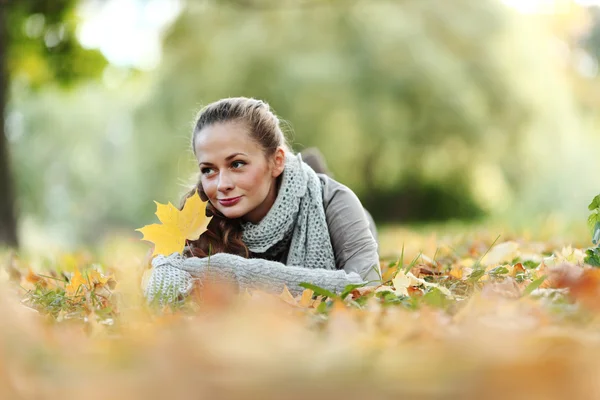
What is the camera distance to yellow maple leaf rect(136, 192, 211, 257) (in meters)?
2.15

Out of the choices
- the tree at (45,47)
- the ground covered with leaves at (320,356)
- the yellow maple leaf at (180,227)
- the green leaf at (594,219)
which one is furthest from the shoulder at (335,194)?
the tree at (45,47)

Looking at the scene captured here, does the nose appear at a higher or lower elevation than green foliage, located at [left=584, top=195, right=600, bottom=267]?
higher

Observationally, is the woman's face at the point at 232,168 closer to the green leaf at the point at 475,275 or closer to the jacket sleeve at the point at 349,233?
the jacket sleeve at the point at 349,233

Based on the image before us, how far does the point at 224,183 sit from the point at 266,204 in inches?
9.5

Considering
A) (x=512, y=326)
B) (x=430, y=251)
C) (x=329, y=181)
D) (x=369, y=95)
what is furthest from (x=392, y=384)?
(x=369, y=95)

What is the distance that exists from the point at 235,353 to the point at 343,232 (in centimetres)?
154

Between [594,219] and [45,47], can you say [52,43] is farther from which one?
[594,219]

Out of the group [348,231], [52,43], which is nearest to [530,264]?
[348,231]

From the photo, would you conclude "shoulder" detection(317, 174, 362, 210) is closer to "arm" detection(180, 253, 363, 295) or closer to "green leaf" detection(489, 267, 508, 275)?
"arm" detection(180, 253, 363, 295)

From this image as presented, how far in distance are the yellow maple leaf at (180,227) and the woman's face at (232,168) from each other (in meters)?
0.24

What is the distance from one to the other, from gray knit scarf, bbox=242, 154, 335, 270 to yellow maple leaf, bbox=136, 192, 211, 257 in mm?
334

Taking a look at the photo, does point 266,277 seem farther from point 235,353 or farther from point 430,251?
point 430,251

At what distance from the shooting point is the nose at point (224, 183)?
7.82 ft

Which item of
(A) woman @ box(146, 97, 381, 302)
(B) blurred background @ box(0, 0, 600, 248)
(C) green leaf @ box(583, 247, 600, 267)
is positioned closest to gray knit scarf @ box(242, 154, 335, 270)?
(A) woman @ box(146, 97, 381, 302)
